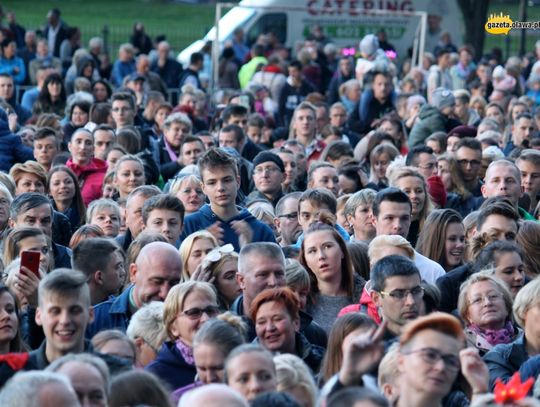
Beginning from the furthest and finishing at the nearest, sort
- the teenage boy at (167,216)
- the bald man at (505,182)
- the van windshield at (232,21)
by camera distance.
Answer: the van windshield at (232,21) < the bald man at (505,182) < the teenage boy at (167,216)

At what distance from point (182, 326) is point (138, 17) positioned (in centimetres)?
4442

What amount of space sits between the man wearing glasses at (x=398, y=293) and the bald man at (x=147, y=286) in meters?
1.25

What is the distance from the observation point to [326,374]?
7.18 metres

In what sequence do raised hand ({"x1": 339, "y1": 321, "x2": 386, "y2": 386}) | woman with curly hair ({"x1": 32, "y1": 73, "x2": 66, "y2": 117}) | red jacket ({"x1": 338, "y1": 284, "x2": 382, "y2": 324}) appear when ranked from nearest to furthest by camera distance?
raised hand ({"x1": 339, "y1": 321, "x2": 386, "y2": 386}) → red jacket ({"x1": 338, "y1": 284, "x2": 382, "y2": 324}) → woman with curly hair ({"x1": 32, "y1": 73, "x2": 66, "y2": 117})

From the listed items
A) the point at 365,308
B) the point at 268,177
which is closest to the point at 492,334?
the point at 365,308

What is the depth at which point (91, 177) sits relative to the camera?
46.0 ft

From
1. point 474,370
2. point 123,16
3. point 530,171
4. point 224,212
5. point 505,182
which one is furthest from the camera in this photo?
point 123,16

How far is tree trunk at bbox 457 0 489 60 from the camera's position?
33875 millimetres

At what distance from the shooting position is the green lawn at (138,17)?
4266 centimetres

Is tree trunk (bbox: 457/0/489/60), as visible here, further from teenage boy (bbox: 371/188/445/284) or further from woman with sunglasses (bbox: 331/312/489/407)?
woman with sunglasses (bbox: 331/312/489/407)

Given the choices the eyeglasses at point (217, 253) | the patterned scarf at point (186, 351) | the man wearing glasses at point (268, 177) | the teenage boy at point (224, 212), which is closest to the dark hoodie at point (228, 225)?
the teenage boy at point (224, 212)

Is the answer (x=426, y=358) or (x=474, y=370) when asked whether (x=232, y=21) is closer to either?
(x=474, y=370)

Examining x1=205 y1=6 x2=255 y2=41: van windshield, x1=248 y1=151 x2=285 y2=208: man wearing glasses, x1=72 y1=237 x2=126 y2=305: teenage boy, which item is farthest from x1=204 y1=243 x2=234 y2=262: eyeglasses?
x1=205 y1=6 x2=255 y2=41: van windshield

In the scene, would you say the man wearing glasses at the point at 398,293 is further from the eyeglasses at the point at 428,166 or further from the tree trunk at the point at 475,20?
the tree trunk at the point at 475,20
